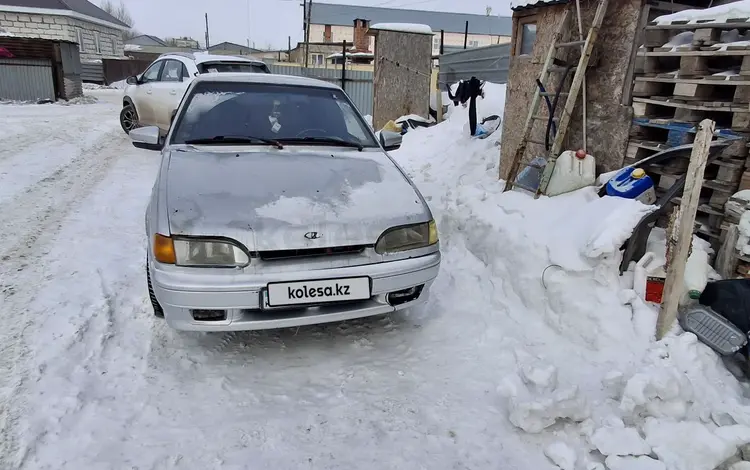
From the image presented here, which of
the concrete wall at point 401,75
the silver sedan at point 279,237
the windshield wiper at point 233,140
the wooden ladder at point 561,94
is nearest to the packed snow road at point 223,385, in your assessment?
the silver sedan at point 279,237

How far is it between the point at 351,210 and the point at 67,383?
5.55ft

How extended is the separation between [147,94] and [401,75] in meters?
4.97

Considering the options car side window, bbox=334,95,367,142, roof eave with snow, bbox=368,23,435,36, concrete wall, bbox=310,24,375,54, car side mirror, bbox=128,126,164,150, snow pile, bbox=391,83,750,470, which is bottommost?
snow pile, bbox=391,83,750,470

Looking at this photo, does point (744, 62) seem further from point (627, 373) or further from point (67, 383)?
point (67, 383)

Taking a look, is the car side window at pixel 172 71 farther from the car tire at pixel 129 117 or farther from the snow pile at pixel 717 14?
the snow pile at pixel 717 14

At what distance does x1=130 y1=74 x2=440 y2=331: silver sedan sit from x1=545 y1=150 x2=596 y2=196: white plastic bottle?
1.77 m

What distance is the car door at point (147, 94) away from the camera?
348 inches

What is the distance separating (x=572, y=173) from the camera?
432 cm

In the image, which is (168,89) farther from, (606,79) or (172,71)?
(606,79)

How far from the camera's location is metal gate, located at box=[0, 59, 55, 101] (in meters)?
16.6

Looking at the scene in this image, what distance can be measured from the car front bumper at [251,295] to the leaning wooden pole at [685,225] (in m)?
1.40

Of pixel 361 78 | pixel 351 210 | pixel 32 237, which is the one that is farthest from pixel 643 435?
pixel 361 78

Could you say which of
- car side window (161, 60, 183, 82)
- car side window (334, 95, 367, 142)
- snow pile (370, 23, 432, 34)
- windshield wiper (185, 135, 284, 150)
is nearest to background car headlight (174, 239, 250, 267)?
windshield wiper (185, 135, 284, 150)

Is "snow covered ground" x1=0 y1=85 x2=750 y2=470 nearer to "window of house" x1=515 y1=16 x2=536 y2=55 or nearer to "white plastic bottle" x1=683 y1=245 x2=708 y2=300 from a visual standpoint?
"white plastic bottle" x1=683 y1=245 x2=708 y2=300
